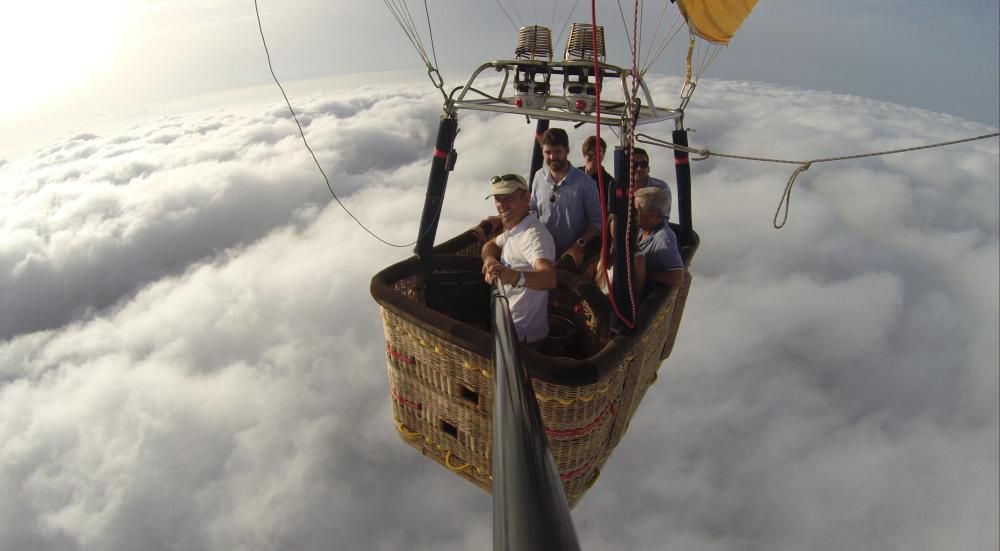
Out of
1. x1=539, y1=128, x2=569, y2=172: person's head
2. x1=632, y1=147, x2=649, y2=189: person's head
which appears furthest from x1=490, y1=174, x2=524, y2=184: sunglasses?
x1=632, y1=147, x2=649, y2=189: person's head

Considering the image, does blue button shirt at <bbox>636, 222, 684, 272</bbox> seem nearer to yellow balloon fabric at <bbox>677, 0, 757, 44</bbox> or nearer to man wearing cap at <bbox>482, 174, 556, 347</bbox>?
man wearing cap at <bbox>482, 174, 556, 347</bbox>

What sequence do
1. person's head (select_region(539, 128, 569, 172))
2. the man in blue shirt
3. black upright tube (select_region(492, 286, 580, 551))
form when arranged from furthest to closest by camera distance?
person's head (select_region(539, 128, 569, 172)), the man in blue shirt, black upright tube (select_region(492, 286, 580, 551))

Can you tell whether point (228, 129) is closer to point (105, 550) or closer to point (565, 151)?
point (105, 550)

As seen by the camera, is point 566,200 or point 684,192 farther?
point 684,192

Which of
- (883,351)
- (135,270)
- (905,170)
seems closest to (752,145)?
(883,351)

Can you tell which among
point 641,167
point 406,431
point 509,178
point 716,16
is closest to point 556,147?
point 509,178

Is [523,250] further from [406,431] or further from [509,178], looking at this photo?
[406,431]
